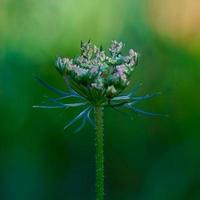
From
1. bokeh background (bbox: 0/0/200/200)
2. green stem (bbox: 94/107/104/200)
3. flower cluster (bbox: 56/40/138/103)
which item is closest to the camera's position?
green stem (bbox: 94/107/104/200)

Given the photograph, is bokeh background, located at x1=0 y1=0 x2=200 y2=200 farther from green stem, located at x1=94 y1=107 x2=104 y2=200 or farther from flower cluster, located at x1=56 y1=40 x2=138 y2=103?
green stem, located at x1=94 y1=107 x2=104 y2=200

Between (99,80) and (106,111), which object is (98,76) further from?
(106,111)

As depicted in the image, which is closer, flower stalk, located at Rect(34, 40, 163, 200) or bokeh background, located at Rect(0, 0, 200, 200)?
flower stalk, located at Rect(34, 40, 163, 200)

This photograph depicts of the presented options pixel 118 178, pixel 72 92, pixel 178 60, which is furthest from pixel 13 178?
pixel 72 92

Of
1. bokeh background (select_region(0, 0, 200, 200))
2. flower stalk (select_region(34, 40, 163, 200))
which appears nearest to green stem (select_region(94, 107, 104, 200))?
flower stalk (select_region(34, 40, 163, 200))

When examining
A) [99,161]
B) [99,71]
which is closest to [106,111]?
[99,71]

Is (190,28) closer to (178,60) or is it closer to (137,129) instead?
(178,60)

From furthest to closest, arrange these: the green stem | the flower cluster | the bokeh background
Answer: the bokeh background < the flower cluster < the green stem
